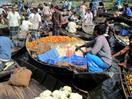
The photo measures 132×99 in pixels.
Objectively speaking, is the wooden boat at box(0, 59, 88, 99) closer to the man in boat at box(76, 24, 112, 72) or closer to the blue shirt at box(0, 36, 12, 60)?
the blue shirt at box(0, 36, 12, 60)

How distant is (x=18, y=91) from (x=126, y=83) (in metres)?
2.55

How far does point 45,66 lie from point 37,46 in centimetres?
165

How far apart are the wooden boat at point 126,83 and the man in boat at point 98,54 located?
0.50m

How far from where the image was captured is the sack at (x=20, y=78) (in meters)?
8.43

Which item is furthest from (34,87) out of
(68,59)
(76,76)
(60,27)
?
(60,27)

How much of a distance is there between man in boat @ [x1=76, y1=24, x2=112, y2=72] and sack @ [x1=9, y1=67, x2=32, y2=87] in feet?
5.34

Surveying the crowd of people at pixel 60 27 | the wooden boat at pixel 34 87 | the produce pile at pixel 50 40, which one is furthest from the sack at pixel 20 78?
the produce pile at pixel 50 40

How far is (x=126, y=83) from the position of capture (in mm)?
8242

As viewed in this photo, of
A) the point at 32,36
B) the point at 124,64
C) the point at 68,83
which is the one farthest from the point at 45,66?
the point at 32,36

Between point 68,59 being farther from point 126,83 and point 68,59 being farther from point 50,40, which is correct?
point 50,40

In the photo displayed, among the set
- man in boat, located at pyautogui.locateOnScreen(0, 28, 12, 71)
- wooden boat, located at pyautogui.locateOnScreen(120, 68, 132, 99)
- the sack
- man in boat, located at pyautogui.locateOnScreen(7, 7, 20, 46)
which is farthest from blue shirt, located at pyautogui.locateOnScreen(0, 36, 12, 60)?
man in boat, located at pyautogui.locateOnScreen(7, 7, 20, 46)

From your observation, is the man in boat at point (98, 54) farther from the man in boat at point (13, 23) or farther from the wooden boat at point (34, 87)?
the man in boat at point (13, 23)

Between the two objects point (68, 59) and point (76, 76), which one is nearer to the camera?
point (76, 76)

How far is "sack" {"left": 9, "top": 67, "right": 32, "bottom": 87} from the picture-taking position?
843cm
